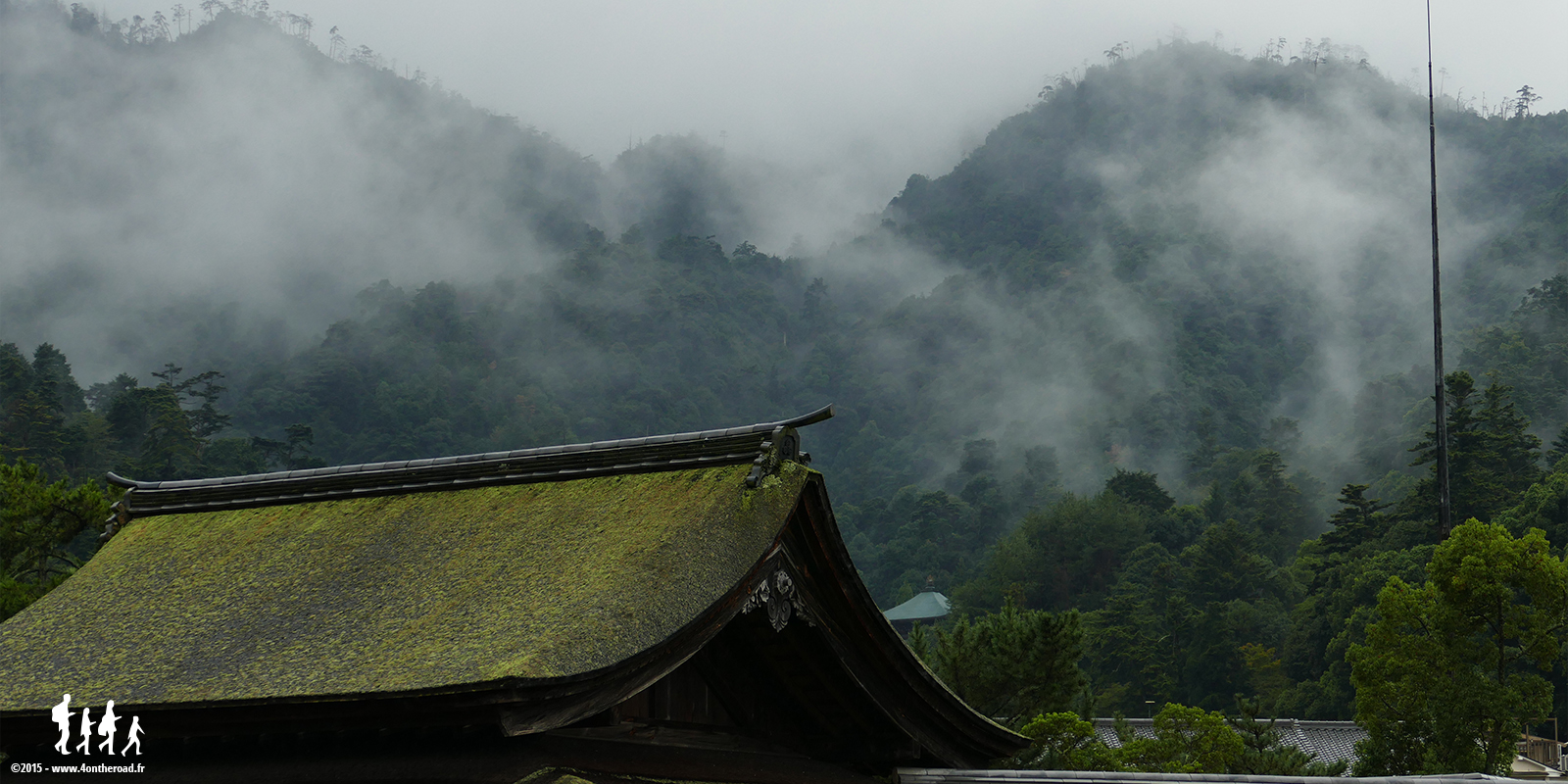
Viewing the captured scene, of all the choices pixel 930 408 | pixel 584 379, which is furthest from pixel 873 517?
pixel 584 379

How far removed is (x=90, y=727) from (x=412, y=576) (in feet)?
5.65

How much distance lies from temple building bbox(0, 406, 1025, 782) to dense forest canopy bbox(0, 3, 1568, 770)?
47700 mm

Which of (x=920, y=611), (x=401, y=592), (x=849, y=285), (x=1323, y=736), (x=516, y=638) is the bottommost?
(x=516, y=638)

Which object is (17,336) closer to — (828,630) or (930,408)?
(930,408)

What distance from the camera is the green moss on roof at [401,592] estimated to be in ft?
19.7

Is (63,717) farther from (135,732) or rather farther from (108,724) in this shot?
(135,732)

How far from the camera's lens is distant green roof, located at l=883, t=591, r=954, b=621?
78250 millimetres

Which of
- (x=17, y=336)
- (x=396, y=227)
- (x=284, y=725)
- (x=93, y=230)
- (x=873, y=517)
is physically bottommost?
(x=284, y=725)

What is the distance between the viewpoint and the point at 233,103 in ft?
481

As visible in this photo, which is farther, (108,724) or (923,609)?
(923,609)

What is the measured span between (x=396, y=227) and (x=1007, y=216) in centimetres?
6797

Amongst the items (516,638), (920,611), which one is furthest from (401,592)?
(920,611)

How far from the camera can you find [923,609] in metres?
79.1

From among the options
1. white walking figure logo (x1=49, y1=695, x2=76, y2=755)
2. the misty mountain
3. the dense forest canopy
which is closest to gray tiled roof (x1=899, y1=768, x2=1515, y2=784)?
white walking figure logo (x1=49, y1=695, x2=76, y2=755)
